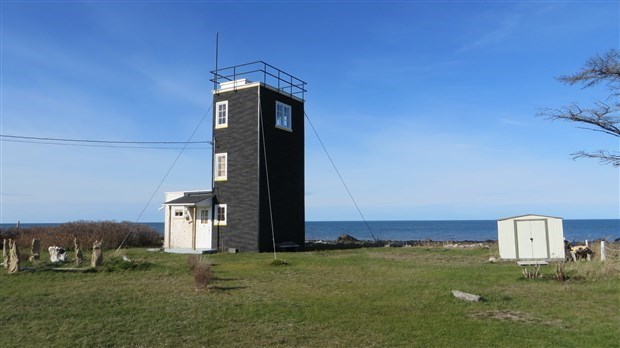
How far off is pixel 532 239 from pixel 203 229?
16434mm

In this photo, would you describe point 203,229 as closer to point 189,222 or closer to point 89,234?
point 189,222

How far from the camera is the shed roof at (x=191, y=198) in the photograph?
86.7 feet

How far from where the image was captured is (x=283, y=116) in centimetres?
2820

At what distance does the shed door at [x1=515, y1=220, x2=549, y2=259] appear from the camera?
2011 centimetres

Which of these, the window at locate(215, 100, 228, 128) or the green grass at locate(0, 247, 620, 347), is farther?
the window at locate(215, 100, 228, 128)

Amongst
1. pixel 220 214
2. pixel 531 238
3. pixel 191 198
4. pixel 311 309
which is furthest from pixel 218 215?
pixel 311 309

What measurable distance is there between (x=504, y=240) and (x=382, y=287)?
10.1m

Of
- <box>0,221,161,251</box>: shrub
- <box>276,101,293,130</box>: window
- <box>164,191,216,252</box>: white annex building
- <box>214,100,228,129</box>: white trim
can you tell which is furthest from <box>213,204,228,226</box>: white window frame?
<box>0,221,161,251</box>: shrub

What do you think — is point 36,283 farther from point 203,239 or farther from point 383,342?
point 203,239

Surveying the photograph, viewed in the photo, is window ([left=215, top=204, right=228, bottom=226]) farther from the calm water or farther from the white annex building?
the calm water

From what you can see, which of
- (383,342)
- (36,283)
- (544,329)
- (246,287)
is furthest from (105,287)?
(544,329)

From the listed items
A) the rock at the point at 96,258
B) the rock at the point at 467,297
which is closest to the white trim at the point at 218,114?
the rock at the point at 96,258

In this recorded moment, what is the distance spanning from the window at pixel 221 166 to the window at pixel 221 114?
168 centimetres

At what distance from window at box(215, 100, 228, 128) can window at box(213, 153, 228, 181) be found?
5.51 feet
